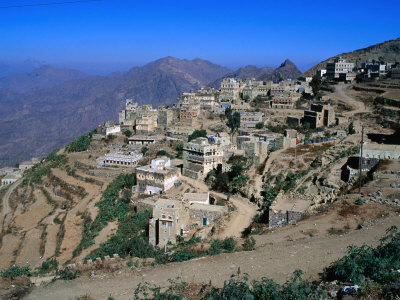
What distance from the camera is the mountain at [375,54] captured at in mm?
81562

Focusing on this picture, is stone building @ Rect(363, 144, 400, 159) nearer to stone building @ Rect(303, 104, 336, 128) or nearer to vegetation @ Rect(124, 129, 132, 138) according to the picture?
stone building @ Rect(303, 104, 336, 128)

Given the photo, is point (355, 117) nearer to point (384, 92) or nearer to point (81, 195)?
point (384, 92)

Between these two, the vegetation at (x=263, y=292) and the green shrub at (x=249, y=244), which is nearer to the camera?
the vegetation at (x=263, y=292)

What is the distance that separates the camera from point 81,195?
114 ft

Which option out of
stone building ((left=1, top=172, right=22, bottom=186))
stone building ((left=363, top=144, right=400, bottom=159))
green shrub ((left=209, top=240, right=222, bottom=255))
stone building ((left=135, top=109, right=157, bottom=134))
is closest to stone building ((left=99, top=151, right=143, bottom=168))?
stone building ((left=135, top=109, right=157, bottom=134))

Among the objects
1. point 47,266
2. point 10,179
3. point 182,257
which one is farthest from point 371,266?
point 10,179

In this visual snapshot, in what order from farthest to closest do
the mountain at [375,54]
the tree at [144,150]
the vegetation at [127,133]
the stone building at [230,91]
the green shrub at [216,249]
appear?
the mountain at [375,54]
the stone building at [230,91]
the vegetation at [127,133]
the tree at [144,150]
the green shrub at [216,249]

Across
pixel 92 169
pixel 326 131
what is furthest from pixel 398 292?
pixel 92 169

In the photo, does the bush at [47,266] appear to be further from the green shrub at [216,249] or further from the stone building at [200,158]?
the stone building at [200,158]

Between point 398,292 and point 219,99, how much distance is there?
163 feet

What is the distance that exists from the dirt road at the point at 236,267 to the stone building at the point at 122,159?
25.1 m

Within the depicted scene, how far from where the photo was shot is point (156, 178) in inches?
1174

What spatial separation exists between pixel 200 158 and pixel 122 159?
10.4 metres

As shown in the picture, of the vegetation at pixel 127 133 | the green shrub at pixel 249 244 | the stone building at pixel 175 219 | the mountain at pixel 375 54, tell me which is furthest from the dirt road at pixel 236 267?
the mountain at pixel 375 54
